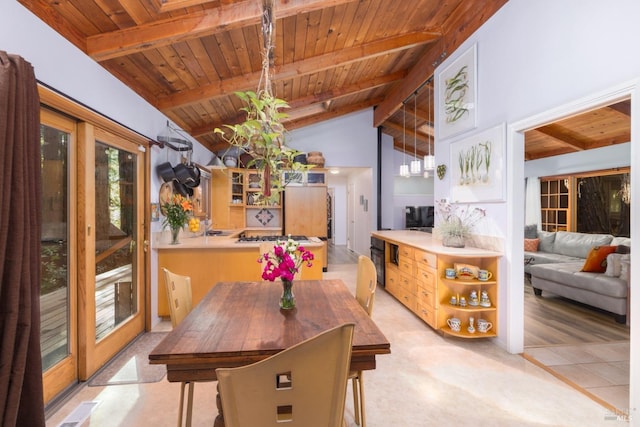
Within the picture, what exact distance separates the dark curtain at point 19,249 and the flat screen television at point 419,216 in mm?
7773

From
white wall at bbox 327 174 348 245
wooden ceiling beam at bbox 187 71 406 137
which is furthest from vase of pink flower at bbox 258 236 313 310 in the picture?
white wall at bbox 327 174 348 245

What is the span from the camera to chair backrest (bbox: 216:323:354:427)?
881mm

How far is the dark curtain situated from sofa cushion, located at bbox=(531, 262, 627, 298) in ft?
16.3

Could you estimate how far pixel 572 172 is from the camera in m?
6.32

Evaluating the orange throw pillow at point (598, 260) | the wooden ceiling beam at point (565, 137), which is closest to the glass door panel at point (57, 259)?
the orange throw pillow at point (598, 260)

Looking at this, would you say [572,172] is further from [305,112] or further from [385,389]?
[385,389]

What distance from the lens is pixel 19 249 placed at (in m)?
1.33

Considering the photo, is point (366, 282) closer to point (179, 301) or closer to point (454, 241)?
point (179, 301)

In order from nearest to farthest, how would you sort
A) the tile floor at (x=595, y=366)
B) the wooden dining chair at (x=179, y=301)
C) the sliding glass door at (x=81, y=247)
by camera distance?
the wooden dining chair at (x=179, y=301), the sliding glass door at (x=81, y=247), the tile floor at (x=595, y=366)

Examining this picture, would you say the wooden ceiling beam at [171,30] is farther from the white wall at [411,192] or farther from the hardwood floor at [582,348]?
the white wall at [411,192]

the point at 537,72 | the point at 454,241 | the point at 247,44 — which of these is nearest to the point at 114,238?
the point at 247,44

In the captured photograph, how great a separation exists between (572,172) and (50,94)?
8.10 metres

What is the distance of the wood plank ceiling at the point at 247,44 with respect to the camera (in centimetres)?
226

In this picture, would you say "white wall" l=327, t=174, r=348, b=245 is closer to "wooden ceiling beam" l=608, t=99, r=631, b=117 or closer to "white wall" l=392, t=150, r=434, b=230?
"white wall" l=392, t=150, r=434, b=230
